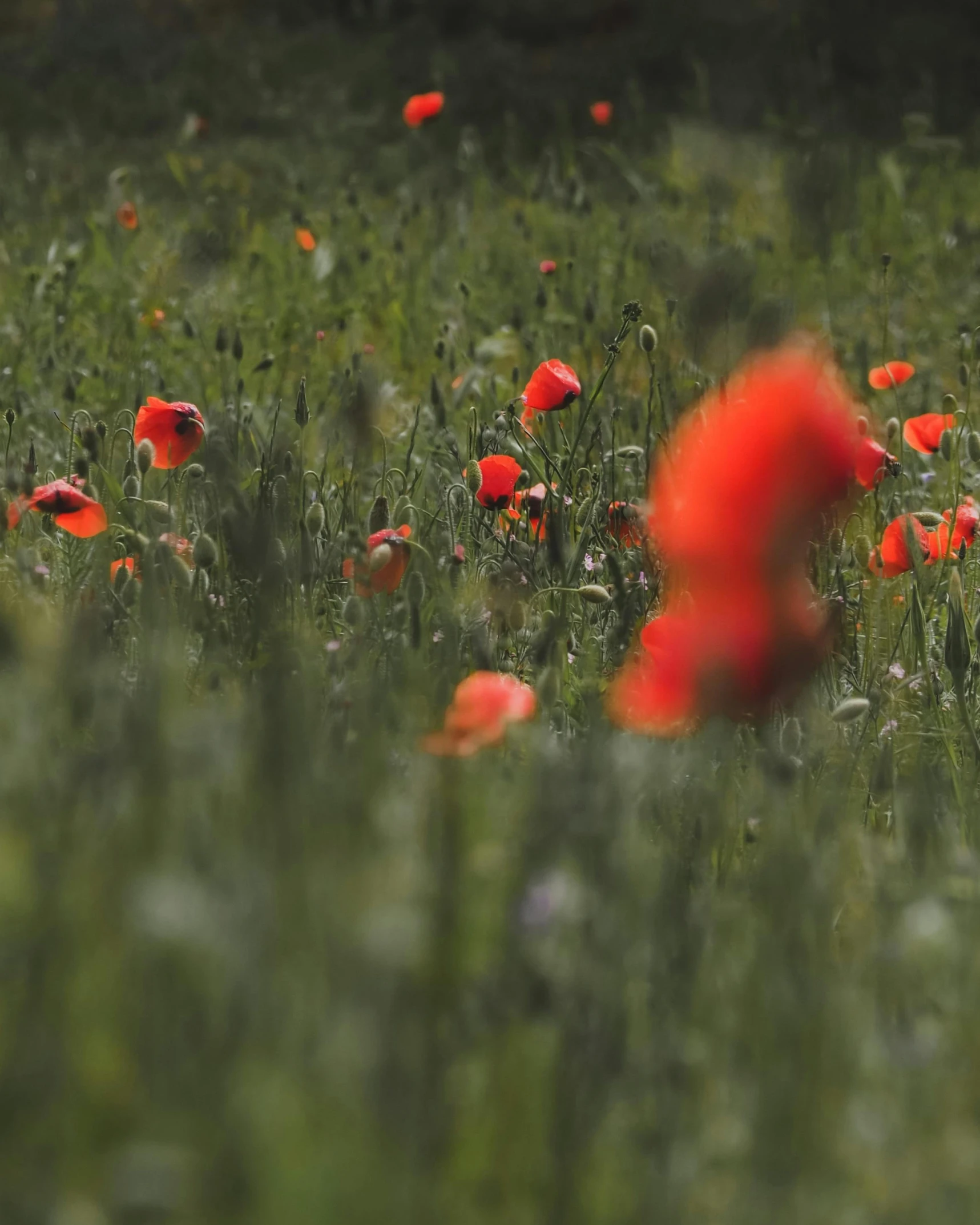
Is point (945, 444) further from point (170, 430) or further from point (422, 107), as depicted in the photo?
point (422, 107)

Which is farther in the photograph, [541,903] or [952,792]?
[952,792]

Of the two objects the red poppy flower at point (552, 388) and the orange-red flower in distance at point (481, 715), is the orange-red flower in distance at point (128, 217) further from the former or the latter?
the orange-red flower in distance at point (481, 715)

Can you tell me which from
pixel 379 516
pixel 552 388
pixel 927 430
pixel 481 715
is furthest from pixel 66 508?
pixel 927 430

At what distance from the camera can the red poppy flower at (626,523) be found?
2.34 meters

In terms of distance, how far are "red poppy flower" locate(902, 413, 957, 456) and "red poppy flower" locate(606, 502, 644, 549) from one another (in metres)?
0.58

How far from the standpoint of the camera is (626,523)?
95.7 inches

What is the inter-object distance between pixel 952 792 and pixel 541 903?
3.63ft

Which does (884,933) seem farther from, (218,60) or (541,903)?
(218,60)

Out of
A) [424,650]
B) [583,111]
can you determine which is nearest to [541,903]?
[424,650]

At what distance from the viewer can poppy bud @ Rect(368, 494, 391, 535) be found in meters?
2.05

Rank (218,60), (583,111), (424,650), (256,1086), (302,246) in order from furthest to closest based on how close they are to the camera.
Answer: (218,60), (583,111), (302,246), (424,650), (256,1086)

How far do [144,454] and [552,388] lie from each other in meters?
0.66

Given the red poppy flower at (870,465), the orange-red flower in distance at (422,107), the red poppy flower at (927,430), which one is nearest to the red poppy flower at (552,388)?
the red poppy flower at (870,465)

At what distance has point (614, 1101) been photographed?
954 millimetres
